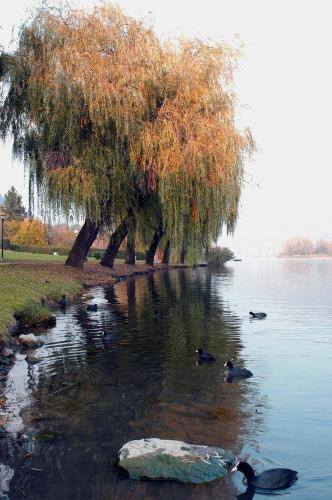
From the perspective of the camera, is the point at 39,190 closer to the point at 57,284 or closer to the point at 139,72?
the point at 57,284

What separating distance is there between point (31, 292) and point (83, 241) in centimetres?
1170

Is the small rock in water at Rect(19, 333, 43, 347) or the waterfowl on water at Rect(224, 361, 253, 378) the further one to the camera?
the small rock in water at Rect(19, 333, 43, 347)

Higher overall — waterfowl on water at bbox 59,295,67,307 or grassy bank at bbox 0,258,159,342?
grassy bank at bbox 0,258,159,342

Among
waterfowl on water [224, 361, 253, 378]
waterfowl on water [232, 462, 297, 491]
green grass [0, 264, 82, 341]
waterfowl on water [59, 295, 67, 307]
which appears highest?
green grass [0, 264, 82, 341]

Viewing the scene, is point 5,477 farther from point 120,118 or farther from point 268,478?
point 120,118

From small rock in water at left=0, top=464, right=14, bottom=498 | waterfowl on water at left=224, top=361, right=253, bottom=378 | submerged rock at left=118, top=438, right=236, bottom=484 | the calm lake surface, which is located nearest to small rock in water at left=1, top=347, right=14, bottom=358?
the calm lake surface

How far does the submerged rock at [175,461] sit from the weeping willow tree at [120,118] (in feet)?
60.2

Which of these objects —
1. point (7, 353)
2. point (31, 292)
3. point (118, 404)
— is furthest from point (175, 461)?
point (31, 292)

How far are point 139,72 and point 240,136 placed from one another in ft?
18.3

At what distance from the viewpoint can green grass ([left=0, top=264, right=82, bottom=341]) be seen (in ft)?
50.1

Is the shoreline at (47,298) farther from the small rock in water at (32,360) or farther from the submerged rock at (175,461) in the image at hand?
the submerged rock at (175,461)

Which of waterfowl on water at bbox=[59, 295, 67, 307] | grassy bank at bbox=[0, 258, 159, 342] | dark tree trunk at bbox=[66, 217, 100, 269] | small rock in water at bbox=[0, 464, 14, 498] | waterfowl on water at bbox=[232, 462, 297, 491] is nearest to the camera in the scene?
small rock in water at bbox=[0, 464, 14, 498]

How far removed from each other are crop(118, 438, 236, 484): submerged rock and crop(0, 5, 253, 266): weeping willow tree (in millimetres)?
18358

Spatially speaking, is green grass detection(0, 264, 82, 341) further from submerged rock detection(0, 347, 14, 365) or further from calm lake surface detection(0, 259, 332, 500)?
calm lake surface detection(0, 259, 332, 500)
